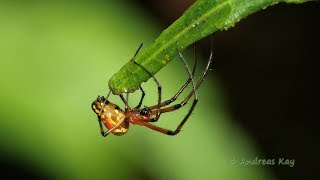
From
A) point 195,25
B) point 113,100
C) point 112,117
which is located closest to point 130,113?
point 112,117

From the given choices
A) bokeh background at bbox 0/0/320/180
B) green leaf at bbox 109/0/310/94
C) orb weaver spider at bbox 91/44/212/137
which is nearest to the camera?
green leaf at bbox 109/0/310/94

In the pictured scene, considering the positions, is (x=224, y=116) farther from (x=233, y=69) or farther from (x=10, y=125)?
(x=10, y=125)

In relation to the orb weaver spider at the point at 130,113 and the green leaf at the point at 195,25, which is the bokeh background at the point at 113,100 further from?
the green leaf at the point at 195,25

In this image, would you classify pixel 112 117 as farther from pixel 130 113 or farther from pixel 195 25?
pixel 195 25

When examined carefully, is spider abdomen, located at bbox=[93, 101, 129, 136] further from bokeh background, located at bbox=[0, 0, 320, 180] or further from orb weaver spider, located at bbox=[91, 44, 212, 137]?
bokeh background, located at bbox=[0, 0, 320, 180]

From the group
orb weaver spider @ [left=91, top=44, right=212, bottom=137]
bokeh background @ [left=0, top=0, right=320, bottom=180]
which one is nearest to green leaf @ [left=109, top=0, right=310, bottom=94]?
orb weaver spider @ [left=91, top=44, right=212, bottom=137]

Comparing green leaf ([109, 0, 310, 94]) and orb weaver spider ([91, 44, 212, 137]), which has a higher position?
orb weaver spider ([91, 44, 212, 137])

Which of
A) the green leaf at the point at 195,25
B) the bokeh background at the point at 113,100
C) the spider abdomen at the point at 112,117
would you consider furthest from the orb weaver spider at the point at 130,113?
the green leaf at the point at 195,25
